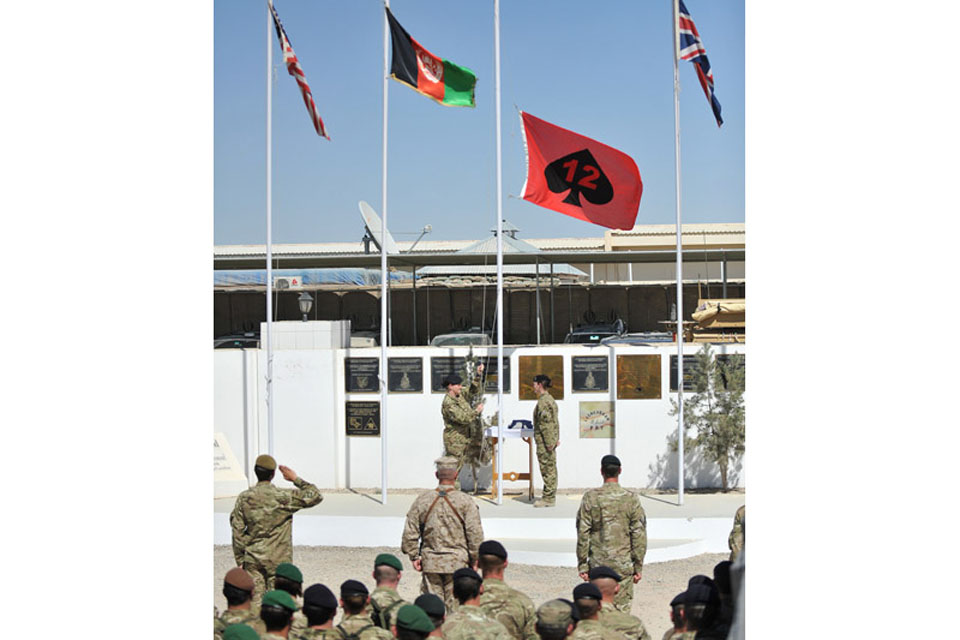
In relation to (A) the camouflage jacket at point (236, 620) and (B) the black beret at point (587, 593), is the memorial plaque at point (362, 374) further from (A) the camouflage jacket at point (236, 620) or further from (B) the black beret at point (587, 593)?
(B) the black beret at point (587, 593)

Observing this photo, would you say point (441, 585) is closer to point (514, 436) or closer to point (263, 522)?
point (263, 522)

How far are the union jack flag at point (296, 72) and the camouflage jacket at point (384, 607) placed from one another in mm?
6554

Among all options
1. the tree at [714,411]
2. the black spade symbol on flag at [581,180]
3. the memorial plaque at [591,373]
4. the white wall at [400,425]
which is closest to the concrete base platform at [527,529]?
the tree at [714,411]

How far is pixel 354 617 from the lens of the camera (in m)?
4.88

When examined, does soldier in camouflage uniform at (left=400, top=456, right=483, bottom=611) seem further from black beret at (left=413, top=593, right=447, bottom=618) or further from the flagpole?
the flagpole

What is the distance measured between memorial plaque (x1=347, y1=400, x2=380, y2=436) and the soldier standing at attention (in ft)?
3.03

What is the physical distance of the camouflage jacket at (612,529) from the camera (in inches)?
273

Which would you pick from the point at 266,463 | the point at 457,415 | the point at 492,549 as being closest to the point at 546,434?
the point at 457,415

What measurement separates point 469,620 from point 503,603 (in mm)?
505
